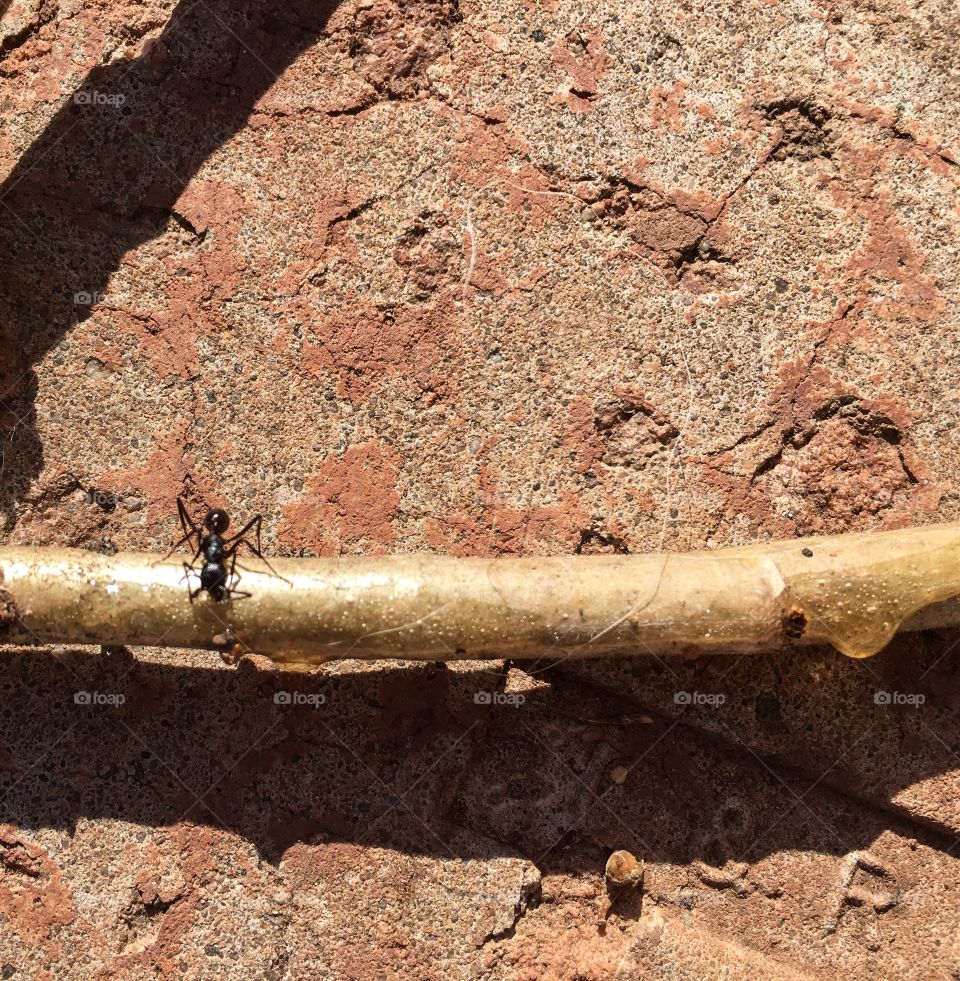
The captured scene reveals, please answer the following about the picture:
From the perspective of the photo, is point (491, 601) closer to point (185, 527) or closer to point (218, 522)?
point (218, 522)

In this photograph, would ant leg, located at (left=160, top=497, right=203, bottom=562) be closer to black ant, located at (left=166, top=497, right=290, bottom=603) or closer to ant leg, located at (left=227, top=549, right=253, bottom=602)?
black ant, located at (left=166, top=497, right=290, bottom=603)

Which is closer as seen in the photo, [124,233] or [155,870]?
[155,870]

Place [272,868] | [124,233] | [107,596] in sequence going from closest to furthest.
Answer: [107,596]
[272,868]
[124,233]

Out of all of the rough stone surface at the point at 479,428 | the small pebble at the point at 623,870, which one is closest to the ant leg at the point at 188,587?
the rough stone surface at the point at 479,428

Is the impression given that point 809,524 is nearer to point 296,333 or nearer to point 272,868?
point 296,333

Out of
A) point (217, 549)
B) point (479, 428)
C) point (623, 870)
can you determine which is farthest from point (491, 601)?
point (623, 870)

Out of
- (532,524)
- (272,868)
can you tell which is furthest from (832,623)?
(272,868)
